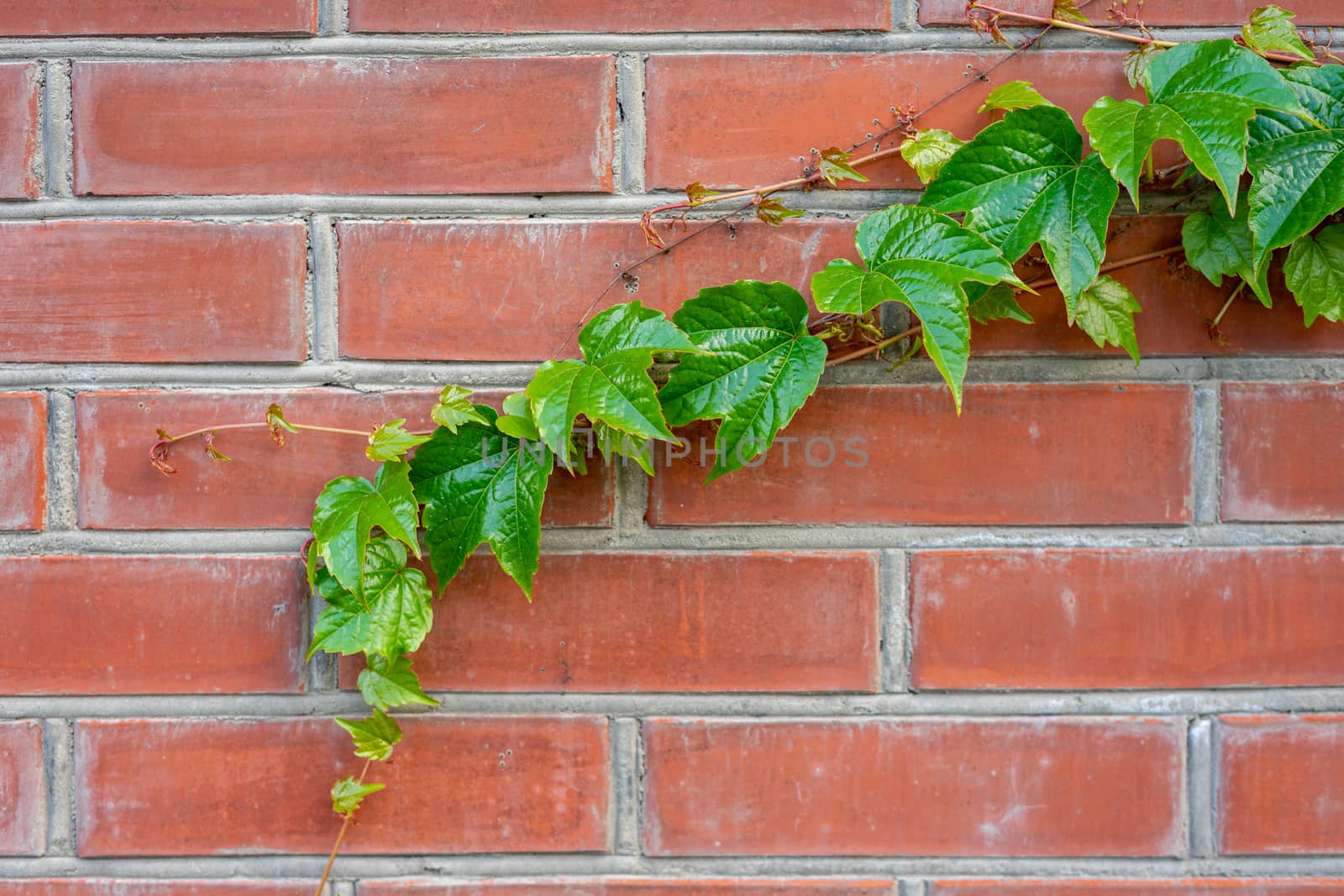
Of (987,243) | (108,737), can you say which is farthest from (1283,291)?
(108,737)

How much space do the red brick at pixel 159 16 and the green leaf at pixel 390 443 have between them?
0.96ft

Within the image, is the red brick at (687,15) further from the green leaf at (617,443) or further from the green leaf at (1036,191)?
the green leaf at (617,443)

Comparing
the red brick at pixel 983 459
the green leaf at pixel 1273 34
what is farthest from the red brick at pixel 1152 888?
the green leaf at pixel 1273 34

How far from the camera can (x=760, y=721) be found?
614 millimetres

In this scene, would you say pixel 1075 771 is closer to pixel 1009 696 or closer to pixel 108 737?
pixel 1009 696

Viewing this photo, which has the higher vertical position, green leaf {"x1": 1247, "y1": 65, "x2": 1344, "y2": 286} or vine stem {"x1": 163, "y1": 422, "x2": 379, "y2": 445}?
green leaf {"x1": 1247, "y1": 65, "x2": 1344, "y2": 286}

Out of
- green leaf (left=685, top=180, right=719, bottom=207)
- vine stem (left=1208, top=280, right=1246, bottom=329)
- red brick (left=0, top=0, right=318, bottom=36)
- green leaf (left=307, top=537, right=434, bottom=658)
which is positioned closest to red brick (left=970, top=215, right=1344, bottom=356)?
vine stem (left=1208, top=280, right=1246, bottom=329)

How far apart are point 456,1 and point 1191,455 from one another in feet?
1.99

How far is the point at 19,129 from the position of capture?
61 cm

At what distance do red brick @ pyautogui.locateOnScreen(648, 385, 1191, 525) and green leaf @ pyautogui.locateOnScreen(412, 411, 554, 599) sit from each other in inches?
3.7

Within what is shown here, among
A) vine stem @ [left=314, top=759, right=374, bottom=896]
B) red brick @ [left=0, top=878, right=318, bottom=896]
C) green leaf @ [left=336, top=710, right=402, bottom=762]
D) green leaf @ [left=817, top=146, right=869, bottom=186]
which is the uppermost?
green leaf @ [left=817, top=146, right=869, bottom=186]

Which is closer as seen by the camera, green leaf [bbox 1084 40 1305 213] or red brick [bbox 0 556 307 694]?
green leaf [bbox 1084 40 1305 213]

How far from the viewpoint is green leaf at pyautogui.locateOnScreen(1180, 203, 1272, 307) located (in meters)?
0.57

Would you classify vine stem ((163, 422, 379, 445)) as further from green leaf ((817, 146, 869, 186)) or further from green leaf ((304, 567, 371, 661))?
green leaf ((817, 146, 869, 186))
